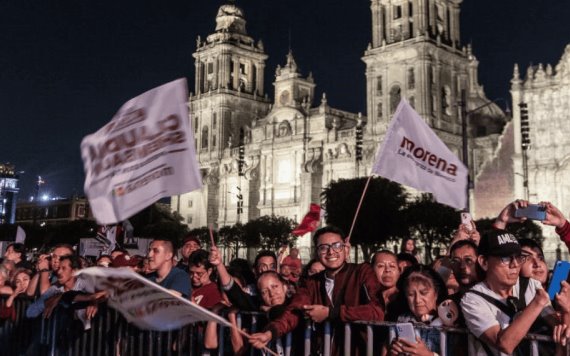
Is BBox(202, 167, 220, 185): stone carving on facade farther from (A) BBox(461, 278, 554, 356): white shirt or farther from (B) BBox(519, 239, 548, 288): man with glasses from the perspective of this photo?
(A) BBox(461, 278, 554, 356): white shirt

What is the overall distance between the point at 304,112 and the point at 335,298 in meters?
66.2

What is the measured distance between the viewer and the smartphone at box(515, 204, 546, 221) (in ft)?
18.4

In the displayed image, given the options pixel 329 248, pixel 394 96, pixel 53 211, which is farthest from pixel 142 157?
pixel 53 211

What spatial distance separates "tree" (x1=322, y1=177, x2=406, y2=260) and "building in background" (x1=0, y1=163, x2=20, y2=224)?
85.1 metres

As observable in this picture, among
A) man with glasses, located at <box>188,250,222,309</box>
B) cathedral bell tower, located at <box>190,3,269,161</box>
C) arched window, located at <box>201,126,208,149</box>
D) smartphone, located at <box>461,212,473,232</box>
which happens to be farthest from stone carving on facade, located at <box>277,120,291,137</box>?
man with glasses, located at <box>188,250,222,309</box>

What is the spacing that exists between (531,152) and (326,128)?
77.3 feet

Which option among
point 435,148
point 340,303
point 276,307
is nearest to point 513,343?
point 340,303

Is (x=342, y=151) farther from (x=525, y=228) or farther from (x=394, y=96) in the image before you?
(x=525, y=228)

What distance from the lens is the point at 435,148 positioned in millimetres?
8492

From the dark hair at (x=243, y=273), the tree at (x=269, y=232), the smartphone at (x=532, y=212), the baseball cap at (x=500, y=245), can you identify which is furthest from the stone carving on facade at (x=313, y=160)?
the baseball cap at (x=500, y=245)

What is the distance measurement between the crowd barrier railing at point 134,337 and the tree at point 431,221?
134 ft

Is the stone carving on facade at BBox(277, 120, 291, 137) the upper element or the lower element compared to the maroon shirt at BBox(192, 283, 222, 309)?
upper

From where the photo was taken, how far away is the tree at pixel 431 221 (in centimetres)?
4616

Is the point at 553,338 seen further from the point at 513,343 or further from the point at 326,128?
the point at 326,128
